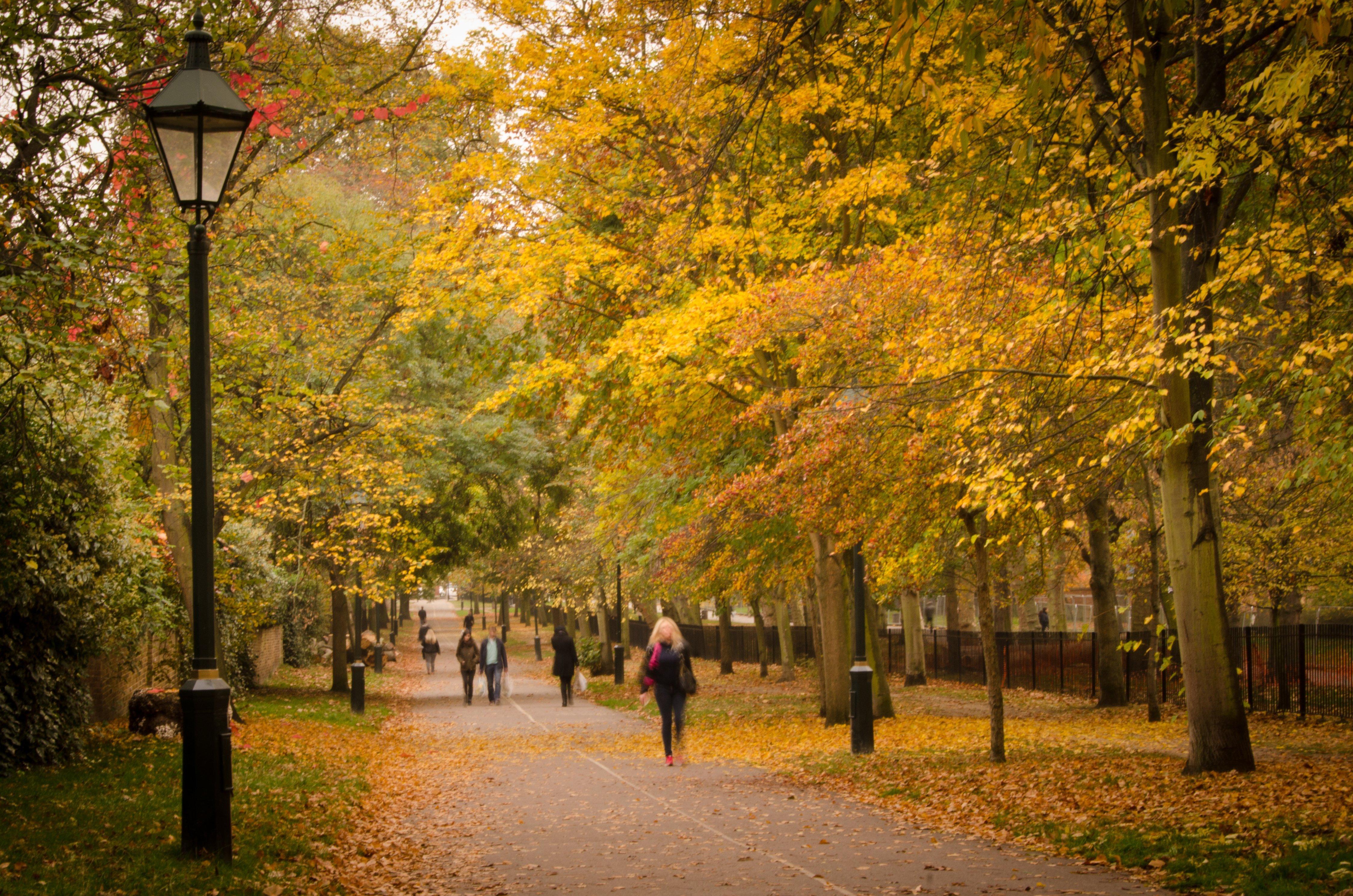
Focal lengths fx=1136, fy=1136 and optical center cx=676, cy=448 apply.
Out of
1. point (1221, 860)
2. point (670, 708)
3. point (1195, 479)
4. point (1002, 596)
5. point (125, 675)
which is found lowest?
point (1221, 860)

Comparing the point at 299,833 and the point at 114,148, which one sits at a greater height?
the point at 114,148

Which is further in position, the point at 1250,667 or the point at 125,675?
the point at 1250,667

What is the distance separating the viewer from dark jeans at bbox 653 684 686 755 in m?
14.1

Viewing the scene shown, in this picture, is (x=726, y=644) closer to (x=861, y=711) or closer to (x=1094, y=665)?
(x=1094, y=665)

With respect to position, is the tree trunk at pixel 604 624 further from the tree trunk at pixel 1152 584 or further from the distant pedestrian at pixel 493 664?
the tree trunk at pixel 1152 584

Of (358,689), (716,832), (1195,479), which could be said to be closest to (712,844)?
(716,832)

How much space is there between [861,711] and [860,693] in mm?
214

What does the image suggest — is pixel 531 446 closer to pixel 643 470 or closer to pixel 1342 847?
pixel 643 470

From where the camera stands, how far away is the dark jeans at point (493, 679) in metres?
26.8

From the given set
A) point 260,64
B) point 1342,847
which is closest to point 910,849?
point 1342,847

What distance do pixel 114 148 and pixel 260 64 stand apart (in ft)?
8.74

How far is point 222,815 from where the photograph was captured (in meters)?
7.39

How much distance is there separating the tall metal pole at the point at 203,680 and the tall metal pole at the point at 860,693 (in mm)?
8441

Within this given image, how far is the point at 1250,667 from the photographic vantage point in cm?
2048
